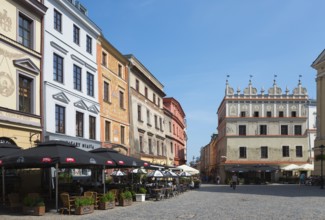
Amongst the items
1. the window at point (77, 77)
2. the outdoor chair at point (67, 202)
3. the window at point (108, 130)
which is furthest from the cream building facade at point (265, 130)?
the outdoor chair at point (67, 202)

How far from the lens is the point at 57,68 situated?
26172 mm

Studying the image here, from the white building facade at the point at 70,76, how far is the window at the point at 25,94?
104cm

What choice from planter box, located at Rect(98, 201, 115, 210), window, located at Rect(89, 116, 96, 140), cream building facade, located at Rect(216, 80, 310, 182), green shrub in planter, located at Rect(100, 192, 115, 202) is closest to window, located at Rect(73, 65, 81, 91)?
window, located at Rect(89, 116, 96, 140)

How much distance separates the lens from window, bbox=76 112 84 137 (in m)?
29.0

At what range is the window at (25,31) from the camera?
22.5 meters

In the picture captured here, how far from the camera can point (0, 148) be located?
19.0 meters

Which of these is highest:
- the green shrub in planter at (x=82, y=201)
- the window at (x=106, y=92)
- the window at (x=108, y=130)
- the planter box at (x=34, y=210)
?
the window at (x=106, y=92)

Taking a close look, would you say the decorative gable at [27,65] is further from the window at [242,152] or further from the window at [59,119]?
the window at [242,152]

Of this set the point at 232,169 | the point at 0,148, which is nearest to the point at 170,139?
the point at 232,169

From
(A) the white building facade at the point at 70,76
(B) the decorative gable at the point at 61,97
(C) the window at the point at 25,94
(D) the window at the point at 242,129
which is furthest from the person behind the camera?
(D) the window at the point at 242,129

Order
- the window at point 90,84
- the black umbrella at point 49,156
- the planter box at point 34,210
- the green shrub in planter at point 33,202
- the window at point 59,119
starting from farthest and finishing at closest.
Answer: the window at point 90,84, the window at point 59,119, the green shrub in planter at point 33,202, the planter box at point 34,210, the black umbrella at point 49,156

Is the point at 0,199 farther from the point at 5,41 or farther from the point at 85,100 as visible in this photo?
the point at 85,100

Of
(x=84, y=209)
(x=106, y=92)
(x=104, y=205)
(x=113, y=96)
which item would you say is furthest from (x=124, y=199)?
(x=113, y=96)

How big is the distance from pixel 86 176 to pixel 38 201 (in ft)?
44.9
